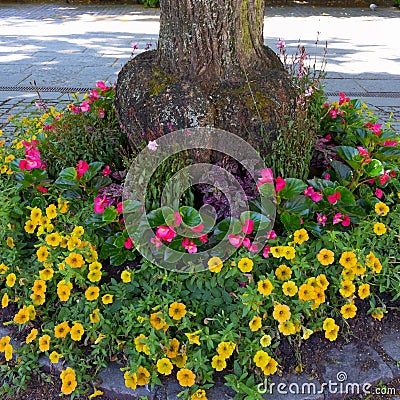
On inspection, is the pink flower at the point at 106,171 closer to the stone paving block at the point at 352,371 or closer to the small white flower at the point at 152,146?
the small white flower at the point at 152,146

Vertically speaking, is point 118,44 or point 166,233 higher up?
point 166,233

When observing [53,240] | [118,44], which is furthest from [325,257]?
[118,44]

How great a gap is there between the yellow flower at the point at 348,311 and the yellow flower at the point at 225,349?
19.3 inches

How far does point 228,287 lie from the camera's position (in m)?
2.23

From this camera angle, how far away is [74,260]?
2268mm

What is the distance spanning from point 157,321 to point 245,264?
0.44m

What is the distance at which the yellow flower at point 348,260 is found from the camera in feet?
7.11

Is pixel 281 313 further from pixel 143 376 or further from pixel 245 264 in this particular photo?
pixel 143 376

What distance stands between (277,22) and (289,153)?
9.75 meters

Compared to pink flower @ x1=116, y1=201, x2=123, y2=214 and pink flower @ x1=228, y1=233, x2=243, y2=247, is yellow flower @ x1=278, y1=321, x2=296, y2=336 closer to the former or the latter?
pink flower @ x1=228, y1=233, x2=243, y2=247

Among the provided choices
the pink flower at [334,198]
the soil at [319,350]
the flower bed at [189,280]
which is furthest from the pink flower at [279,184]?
the soil at [319,350]

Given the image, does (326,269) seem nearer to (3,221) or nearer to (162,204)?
(162,204)

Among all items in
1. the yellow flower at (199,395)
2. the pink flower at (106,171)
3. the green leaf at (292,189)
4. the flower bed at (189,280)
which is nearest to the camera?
the yellow flower at (199,395)

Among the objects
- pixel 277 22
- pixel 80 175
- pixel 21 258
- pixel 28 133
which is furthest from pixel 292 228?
pixel 277 22
